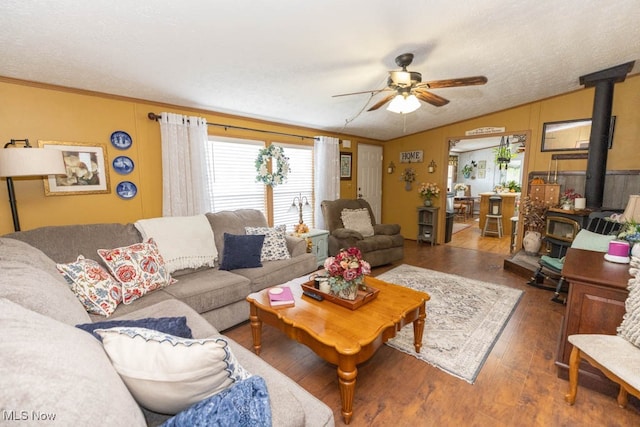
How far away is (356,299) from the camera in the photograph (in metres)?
1.98

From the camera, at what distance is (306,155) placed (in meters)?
4.79

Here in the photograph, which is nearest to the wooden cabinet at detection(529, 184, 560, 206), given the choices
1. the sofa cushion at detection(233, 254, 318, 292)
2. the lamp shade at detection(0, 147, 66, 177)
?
the sofa cushion at detection(233, 254, 318, 292)

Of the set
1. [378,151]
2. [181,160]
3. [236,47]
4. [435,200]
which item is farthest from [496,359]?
[378,151]

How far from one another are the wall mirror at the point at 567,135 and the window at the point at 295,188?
3.68m

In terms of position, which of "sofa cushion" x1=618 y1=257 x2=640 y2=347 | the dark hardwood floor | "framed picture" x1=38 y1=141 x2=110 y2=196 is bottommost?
the dark hardwood floor

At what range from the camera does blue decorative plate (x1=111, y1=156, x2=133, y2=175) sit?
2.87 metres

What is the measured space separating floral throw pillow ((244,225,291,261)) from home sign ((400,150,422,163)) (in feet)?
12.5

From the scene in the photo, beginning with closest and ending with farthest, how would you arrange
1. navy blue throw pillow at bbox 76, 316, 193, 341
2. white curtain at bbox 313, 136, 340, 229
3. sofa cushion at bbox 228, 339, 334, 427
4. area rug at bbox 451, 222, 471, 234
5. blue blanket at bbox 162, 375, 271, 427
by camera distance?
blue blanket at bbox 162, 375, 271, 427 → sofa cushion at bbox 228, 339, 334, 427 → navy blue throw pillow at bbox 76, 316, 193, 341 → white curtain at bbox 313, 136, 340, 229 → area rug at bbox 451, 222, 471, 234

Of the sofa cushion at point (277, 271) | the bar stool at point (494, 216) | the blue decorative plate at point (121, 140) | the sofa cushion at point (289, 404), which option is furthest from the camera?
the bar stool at point (494, 216)

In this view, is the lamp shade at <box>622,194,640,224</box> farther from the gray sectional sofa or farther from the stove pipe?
the gray sectional sofa

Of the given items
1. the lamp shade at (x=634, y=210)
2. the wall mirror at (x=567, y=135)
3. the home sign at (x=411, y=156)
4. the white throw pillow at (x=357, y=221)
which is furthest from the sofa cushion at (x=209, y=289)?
the wall mirror at (x=567, y=135)

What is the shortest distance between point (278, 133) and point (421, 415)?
12.2ft

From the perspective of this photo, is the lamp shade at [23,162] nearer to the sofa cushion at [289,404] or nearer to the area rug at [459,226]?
the sofa cushion at [289,404]

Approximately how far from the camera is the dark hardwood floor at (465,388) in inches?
64.4
